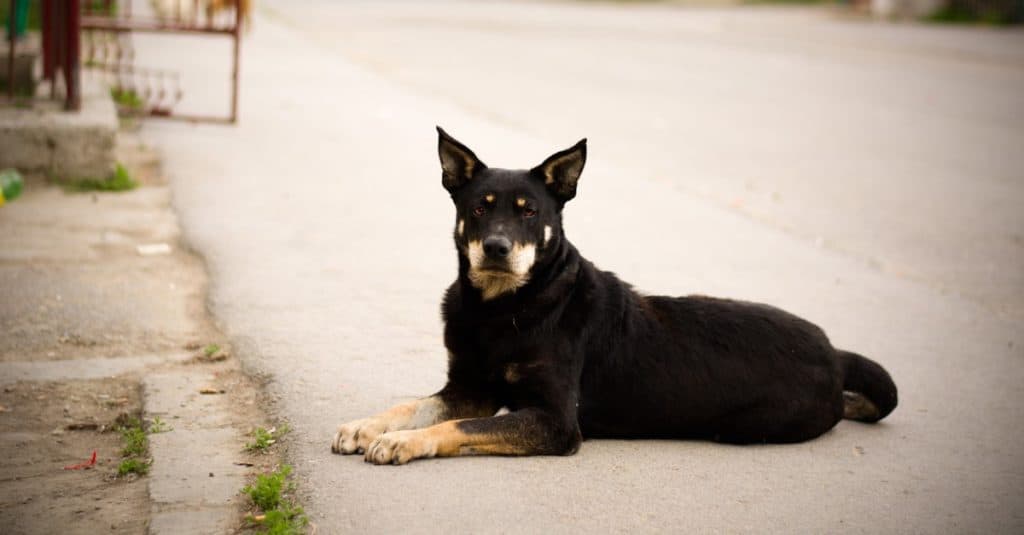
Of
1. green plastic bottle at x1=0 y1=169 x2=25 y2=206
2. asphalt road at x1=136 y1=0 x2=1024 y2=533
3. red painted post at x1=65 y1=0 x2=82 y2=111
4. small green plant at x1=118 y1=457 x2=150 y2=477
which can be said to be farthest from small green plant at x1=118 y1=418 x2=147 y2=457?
red painted post at x1=65 y1=0 x2=82 y2=111

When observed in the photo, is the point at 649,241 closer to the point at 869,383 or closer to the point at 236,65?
the point at 869,383

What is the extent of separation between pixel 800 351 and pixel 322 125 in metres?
8.18

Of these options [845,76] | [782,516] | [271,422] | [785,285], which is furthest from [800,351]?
[845,76]

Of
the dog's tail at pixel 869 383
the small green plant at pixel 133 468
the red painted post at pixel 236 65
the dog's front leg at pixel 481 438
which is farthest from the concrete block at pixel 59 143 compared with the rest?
the dog's tail at pixel 869 383

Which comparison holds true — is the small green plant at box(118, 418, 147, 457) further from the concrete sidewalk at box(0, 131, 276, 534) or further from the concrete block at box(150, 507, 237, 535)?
the concrete block at box(150, 507, 237, 535)

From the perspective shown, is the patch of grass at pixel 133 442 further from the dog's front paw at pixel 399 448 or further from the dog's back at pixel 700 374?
the dog's back at pixel 700 374

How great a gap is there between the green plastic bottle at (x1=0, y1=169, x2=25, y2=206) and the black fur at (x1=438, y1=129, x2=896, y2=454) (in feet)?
15.2

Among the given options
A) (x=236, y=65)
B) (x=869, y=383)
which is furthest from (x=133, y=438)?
(x=236, y=65)

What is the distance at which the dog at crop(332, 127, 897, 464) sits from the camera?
4.61 metres

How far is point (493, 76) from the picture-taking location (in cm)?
1797

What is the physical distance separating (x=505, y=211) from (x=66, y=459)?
1953mm

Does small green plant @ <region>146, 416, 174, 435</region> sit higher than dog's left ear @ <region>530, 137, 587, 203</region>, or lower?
lower

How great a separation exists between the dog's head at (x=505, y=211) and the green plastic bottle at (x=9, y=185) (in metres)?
4.66

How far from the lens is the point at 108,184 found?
8969 mm
